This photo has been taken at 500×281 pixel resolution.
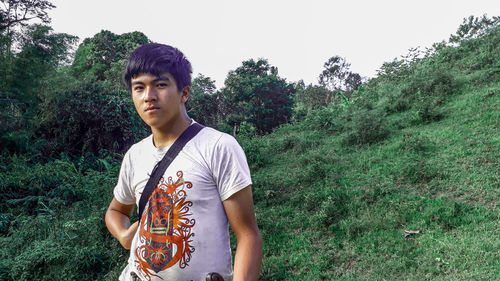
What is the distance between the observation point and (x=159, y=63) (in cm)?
110

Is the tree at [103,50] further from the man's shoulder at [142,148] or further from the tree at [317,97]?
the man's shoulder at [142,148]

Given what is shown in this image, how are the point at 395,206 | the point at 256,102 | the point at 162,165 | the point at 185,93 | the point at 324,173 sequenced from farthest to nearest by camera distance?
the point at 256,102, the point at 324,173, the point at 395,206, the point at 185,93, the point at 162,165

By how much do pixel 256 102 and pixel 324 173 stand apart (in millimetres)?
15162

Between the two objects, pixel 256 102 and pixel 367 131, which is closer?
pixel 367 131

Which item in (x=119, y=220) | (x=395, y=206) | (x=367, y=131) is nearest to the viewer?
(x=119, y=220)

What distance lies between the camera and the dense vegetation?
3895mm

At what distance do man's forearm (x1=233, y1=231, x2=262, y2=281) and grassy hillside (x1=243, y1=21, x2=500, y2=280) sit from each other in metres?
3.00

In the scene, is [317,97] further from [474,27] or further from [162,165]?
[162,165]

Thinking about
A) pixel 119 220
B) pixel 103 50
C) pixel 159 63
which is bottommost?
pixel 119 220

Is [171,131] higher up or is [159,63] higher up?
[159,63]

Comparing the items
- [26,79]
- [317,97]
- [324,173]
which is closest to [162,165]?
[324,173]

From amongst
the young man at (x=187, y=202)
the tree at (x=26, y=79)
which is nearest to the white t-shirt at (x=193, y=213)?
the young man at (x=187, y=202)

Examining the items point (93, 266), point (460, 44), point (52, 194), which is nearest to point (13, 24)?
point (52, 194)

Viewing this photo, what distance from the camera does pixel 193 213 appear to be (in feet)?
3.23
